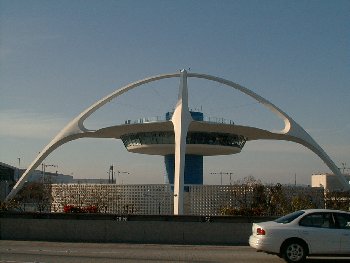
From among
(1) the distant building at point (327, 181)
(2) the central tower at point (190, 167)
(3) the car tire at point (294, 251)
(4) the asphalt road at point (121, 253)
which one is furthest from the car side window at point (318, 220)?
(1) the distant building at point (327, 181)

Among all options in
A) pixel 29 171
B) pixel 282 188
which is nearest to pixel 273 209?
pixel 282 188

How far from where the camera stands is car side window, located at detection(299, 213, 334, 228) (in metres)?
14.6

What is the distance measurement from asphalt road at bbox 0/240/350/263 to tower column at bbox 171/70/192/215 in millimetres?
26963

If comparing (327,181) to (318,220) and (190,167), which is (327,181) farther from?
(318,220)

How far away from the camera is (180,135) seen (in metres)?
53.2

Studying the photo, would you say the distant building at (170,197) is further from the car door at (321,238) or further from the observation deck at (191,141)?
the car door at (321,238)

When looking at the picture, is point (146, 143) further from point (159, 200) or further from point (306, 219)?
point (306, 219)

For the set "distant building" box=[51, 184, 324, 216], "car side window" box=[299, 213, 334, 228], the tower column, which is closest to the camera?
"car side window" box=[299, 213, 334, 228]

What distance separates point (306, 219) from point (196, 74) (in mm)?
48237

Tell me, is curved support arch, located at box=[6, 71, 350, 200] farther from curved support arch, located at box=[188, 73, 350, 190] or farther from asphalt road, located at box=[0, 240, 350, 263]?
asphalt road, located at box=[0, 240, 350, 263]

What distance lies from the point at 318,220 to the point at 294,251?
3.52 feet

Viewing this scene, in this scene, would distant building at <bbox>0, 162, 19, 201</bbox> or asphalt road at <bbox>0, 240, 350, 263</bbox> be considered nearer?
asphalt road at <bbox>0, 240, 350, 263</bbox>

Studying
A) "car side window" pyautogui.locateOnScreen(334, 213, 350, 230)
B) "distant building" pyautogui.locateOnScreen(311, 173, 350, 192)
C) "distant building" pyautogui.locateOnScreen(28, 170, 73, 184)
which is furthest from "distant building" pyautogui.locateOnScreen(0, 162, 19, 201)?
"car side window" pyautogui.locateOnScreen(334, 213, 350, 230)

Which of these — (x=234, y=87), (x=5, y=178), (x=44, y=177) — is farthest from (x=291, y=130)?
(x=44, y=177)
